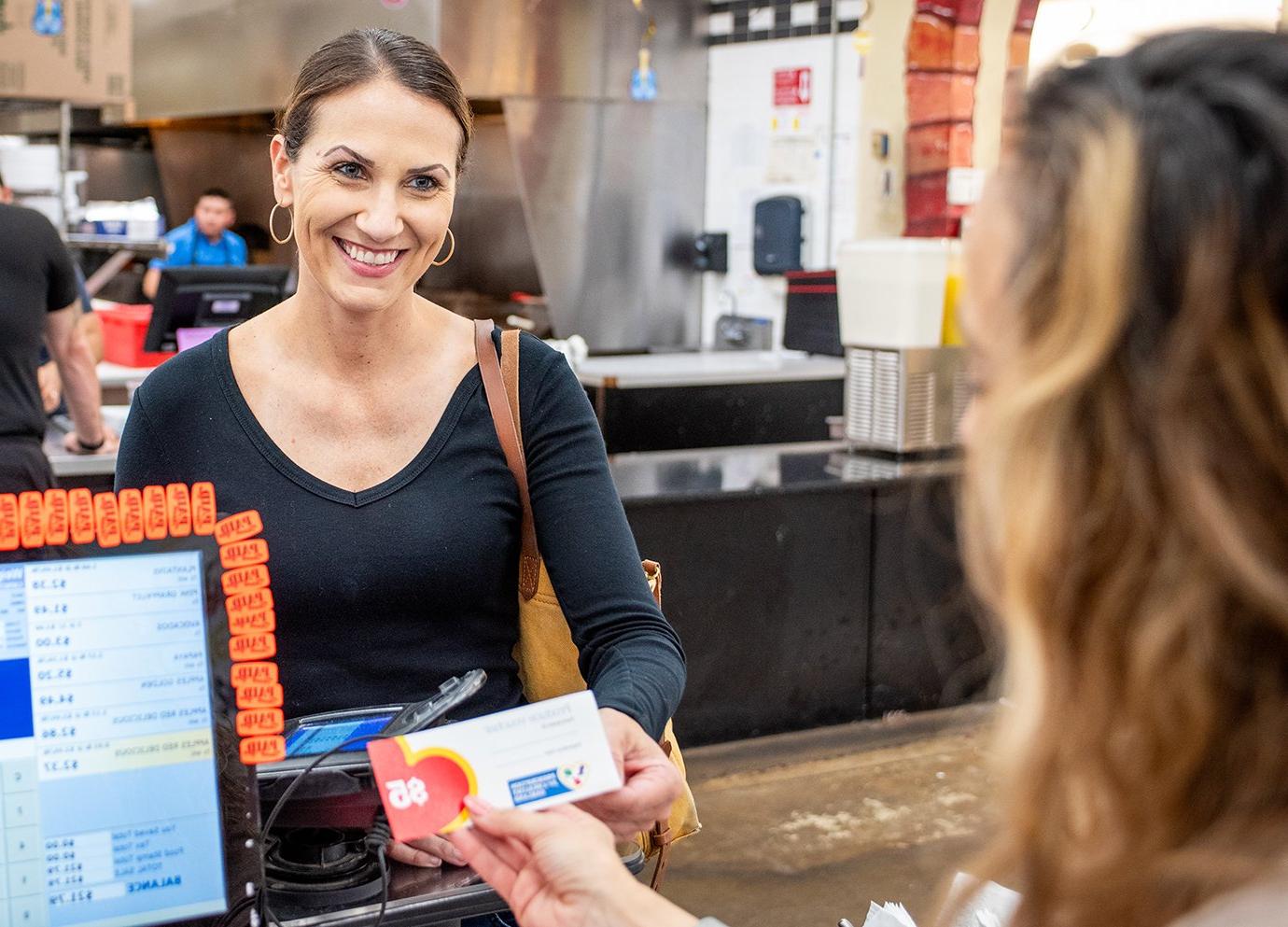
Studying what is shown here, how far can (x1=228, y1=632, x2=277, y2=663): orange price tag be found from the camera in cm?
111

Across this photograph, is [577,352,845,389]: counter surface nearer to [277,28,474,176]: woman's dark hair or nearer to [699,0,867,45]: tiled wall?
[699,0,867,45]: tiled wall

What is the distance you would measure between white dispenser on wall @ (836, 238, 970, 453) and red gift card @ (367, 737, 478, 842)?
330 centimetres

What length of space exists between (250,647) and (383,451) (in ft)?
1.52

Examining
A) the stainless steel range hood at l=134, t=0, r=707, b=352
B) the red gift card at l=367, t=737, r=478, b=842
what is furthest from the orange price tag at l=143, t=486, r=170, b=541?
the stainless steel range hood at l=134, t=0, r=707, b=352

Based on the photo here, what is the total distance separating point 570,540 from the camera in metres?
1.57

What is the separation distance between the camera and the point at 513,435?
1.58 metres

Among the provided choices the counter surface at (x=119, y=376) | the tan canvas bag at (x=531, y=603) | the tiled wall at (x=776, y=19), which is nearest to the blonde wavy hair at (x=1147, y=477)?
the tan canvas bag at (x=531, y=603)

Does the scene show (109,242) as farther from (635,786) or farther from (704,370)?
(635,786)

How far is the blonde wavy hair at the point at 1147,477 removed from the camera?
0.66m

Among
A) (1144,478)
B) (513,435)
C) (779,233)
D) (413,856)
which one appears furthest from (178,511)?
(779,233)

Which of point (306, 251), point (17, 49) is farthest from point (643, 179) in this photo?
point (306, 251)

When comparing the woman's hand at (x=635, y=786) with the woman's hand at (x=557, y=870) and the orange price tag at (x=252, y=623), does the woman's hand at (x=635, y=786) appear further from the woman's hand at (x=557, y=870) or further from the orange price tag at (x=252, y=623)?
the orange price tag at (x=252, y=623)

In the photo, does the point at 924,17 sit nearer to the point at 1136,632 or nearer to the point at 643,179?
the point at 643,179

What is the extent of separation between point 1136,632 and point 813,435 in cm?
546
